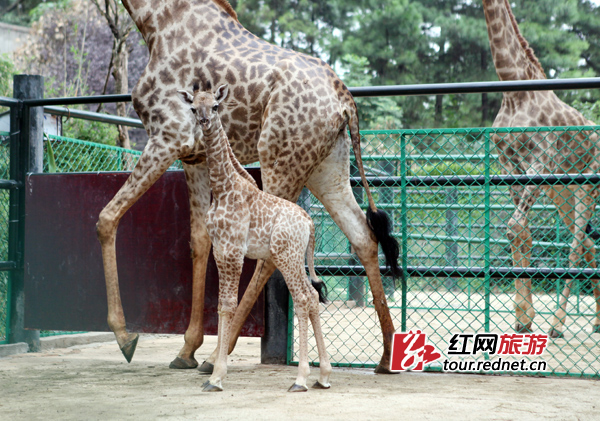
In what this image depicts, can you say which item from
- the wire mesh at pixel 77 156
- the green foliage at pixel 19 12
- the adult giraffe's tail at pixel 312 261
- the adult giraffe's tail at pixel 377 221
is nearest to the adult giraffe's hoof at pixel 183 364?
the adult giraffe's tail at pixel 312 261

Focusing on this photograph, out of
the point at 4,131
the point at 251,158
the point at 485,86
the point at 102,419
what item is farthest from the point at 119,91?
the point at 102,419

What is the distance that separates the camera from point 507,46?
584cm

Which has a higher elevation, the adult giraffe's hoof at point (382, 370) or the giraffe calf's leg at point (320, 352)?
the giraffe calf's leg at point (320, 352)

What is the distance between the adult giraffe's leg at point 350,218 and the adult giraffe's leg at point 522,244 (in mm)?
1670

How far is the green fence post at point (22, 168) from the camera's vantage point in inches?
204

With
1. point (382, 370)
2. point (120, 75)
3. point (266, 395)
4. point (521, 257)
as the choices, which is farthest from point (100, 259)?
point (120, 75)

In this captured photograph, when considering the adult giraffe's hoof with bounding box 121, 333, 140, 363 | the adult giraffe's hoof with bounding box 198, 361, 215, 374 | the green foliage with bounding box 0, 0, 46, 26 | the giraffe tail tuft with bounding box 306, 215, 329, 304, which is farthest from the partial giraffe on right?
the green foliage with bounding box 0, 0, 46, 26

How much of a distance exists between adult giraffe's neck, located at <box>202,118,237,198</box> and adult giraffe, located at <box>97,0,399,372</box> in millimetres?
411

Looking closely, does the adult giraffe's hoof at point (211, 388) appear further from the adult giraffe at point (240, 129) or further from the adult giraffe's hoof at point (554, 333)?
the adult giraffe's hoof at point (554, 333)

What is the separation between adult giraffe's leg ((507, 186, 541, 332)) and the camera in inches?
213

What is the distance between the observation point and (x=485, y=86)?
4191 millimetres

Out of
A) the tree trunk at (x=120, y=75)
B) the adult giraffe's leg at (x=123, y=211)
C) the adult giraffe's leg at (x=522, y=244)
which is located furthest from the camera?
the tree trunk at (x=120, y=75)

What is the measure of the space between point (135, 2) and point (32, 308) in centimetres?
249

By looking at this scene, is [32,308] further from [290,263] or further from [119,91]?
[119,91]
